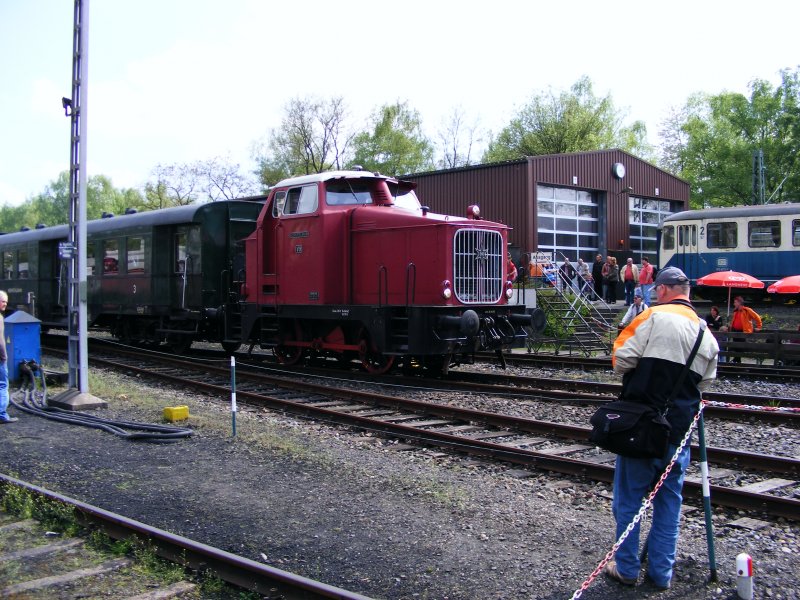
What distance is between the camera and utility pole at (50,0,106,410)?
10.1 meters

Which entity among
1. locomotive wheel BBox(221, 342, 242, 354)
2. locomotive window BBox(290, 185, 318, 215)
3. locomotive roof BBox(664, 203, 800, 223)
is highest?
locomotive roof BBox(664, 203, 800, 223)

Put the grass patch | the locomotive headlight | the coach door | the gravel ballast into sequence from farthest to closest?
1. the coach door
2. the locomotive headlight
3. the grass patch
4. the gravel ballast

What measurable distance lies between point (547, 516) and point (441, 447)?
2.49m

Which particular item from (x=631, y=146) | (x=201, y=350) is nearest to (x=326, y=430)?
(x=201, y=350)

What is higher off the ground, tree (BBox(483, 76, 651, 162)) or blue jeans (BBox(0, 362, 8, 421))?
tree (BBox(483, 76, 651, 162))

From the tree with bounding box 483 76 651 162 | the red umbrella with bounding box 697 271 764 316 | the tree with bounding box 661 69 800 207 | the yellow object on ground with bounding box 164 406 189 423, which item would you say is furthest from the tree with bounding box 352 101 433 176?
the yellow object on ground with bounding box 164 406 189 423

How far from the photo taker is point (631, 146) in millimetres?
61531

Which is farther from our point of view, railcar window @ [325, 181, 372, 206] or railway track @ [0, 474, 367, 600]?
railcar window @ [325, 181, 372, 206]

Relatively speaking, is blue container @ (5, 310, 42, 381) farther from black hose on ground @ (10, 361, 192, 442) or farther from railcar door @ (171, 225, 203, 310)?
railcar door @ (171, 225, 203, 310)

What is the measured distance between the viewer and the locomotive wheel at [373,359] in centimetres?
1329

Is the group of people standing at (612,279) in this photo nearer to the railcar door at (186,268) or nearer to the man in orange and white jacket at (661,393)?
the railcar door at (186,268)

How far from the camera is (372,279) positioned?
520 inches

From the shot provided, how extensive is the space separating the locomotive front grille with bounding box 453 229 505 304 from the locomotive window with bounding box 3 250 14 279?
1773 centimetres

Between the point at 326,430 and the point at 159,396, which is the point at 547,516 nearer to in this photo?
the point at 326,430
